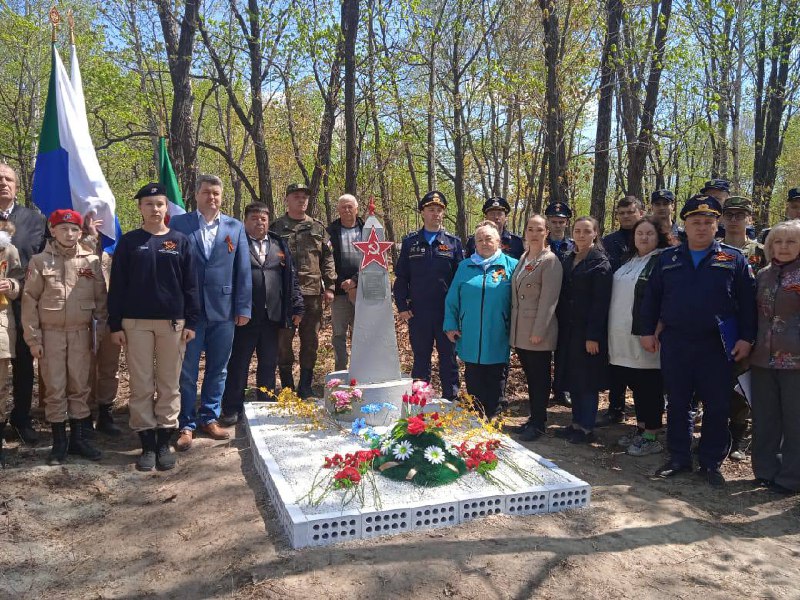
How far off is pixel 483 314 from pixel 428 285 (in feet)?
2.49

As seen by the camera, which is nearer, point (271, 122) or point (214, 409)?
point (214, 409)

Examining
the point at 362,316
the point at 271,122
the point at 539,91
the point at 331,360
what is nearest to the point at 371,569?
the point at 362,316

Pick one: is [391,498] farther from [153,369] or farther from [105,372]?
[105,372]

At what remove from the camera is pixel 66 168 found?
586 centimetres

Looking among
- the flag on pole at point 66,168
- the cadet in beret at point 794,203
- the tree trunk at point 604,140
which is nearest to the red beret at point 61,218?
the flag on pole at point 66,168

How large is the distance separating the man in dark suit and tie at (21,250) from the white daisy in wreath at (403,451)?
3.29 meters

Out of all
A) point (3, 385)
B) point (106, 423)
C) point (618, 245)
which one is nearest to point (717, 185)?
point (618, 245)

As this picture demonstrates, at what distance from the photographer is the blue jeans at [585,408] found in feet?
17.3

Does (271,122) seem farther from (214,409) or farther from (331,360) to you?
(214,409)

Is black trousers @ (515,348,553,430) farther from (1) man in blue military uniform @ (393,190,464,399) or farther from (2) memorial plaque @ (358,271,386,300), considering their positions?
(2) memorial plaque @ (358,271,386,300)

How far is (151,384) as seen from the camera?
182 inches

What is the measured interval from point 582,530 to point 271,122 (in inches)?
688

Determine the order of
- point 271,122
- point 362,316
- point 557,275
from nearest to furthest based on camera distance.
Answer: point 557,275 → point 362,316 → point 271,122

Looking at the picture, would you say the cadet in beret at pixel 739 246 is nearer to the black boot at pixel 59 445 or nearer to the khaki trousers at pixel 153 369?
the khaki trousers at pixel 153 369
